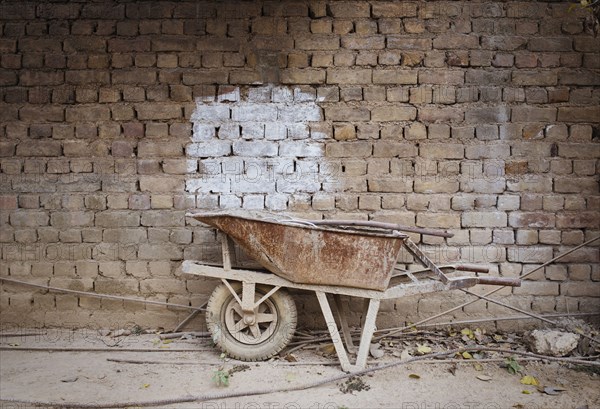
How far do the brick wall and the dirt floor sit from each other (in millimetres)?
530

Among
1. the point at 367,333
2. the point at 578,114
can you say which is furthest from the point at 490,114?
the point at 367,333

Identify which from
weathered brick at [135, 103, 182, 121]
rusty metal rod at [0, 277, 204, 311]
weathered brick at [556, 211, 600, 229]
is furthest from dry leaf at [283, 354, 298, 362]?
weathered brick at [556, 211, 600, 229]

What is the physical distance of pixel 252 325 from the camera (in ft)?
10.1

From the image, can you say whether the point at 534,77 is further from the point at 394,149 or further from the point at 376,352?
the point at 376,352

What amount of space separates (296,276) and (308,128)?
1318mm

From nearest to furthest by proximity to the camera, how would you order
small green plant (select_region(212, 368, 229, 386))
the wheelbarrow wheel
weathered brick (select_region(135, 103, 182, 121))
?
small green plant (select_region(212, 368, 229, 386)), the wheelbarrow wheel, weathered brick (select_region(135, 103, 182, 121))

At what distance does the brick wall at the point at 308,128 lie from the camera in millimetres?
3484

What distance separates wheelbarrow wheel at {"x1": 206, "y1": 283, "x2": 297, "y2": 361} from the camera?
9.97 feet

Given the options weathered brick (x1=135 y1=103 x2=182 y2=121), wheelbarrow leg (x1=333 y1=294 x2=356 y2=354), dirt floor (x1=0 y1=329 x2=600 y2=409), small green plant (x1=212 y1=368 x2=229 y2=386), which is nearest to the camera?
dirt floor (x1=0 y1=329 x2=600 y2=409)

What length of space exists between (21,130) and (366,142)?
9.90 feet

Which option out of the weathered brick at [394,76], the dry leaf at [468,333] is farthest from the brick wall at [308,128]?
the dry leaf at [468,333]

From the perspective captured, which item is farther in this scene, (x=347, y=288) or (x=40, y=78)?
(x=40, y=78)

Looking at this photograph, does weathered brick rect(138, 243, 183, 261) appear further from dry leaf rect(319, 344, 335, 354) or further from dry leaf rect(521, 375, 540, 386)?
dry leaf rect(521, 375, 540, 386)

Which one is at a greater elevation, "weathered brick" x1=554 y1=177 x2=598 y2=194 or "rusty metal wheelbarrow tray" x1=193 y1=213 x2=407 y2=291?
"weathered brick" x1=554 y1=177 x2=598 y2=194
